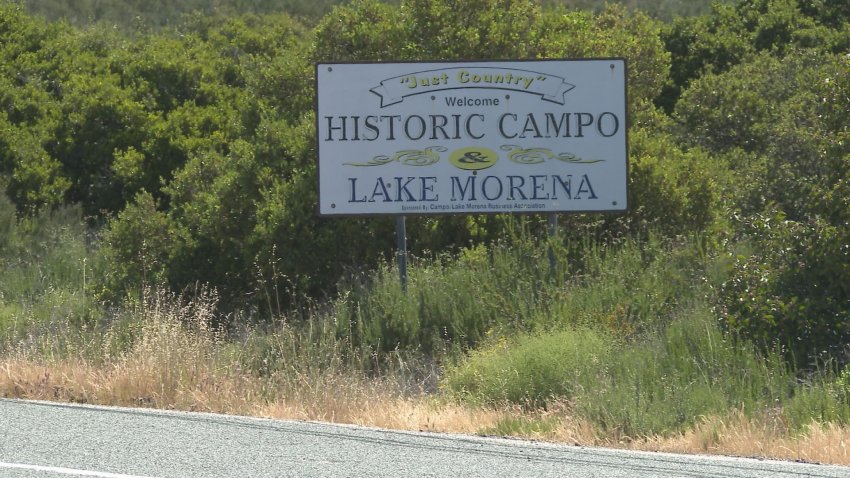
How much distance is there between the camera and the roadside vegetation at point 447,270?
905cm

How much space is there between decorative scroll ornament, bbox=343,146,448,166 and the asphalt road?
14.0 feet

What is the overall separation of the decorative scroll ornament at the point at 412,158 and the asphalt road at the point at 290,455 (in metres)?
4.26

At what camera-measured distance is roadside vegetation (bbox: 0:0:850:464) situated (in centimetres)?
905

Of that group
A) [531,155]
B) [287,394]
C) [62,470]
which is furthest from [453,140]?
[62,470]

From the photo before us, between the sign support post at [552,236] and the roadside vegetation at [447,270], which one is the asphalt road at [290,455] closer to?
the roadside vegetation at [447,270]

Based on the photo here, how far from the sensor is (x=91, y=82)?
72.1ft

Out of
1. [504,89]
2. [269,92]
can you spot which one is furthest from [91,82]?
[504,89]

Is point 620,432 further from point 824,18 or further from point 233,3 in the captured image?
point 233,3

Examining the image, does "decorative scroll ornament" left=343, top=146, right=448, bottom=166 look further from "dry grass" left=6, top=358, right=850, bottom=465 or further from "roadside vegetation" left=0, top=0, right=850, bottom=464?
"dry grass" left=6, top=358, right=850, bottom=465

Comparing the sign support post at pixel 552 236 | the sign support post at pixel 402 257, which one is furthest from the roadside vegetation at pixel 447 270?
the sign support post at pixel 402 257

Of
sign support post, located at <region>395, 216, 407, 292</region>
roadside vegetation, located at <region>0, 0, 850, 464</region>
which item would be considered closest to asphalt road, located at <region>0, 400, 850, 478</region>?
roadside vegetation, located at <region>0, 0, 850, 464</region>

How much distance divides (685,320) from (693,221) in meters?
3.96

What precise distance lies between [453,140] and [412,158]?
0.47 m

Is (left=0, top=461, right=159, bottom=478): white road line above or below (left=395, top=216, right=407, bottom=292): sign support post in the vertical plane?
below
